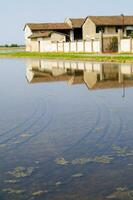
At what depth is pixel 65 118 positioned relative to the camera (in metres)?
17.5

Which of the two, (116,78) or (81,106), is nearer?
(81,106)

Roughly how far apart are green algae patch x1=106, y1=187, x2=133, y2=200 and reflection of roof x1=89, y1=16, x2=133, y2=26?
91.0m

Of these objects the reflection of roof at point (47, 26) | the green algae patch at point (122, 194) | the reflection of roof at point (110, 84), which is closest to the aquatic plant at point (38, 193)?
the green algae patch at point (122, 194)

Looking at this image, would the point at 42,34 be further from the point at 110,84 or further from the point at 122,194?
the point at 122,194

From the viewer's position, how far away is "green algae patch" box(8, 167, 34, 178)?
10.2m

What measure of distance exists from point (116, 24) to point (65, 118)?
84.0 metres

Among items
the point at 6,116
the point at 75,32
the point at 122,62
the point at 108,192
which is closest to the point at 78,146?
the point at 108,192

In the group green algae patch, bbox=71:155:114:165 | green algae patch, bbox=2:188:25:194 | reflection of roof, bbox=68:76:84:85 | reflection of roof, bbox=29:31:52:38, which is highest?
reflection of roof, bbox=29:31:52:38

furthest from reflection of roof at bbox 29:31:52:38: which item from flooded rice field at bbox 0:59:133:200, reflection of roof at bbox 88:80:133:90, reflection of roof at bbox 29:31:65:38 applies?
flooded rice field at bbox 0:59:133:200

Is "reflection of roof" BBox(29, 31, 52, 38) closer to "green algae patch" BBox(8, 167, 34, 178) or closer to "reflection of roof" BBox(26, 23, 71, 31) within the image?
"reflection of roof" BBox(26, 23, 71, 31)

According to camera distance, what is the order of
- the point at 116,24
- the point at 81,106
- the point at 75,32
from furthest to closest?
the point at 75,32 → the point at 116,24 → the point at 81,106

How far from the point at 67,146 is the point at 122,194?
4.15m

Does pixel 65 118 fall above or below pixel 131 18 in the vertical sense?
below

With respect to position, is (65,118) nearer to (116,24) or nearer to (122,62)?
(122,62)
